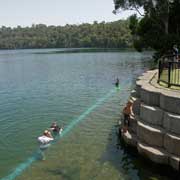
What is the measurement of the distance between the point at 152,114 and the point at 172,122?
3.99ft

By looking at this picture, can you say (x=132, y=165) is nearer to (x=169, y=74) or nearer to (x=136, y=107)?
(x=136, y=107)

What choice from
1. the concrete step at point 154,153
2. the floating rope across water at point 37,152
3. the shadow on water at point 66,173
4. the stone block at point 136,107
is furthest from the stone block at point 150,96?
the floating rope across water at point 37,152

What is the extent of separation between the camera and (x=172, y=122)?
37.0 ft

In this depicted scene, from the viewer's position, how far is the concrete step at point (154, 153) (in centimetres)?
1147

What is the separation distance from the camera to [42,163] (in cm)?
1362

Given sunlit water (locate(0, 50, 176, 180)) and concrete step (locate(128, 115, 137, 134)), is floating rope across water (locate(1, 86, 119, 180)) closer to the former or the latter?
sunlit water (locate(0, 50, 176, 180))

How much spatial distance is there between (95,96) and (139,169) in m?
17.0

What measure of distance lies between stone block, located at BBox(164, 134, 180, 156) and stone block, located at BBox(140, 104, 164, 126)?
2.88ft

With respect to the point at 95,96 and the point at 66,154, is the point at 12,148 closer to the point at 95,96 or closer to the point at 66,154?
the point at 66,154

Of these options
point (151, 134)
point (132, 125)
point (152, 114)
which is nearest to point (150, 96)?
point (152, 114)

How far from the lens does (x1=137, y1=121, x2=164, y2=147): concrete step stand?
1174 centimetres

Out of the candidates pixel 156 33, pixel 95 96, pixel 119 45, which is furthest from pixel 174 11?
pixel 119 45

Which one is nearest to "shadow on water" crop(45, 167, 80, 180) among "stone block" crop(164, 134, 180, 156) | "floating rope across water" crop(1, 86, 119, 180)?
"floating rope across water" crop(1, 86, 119, 180)

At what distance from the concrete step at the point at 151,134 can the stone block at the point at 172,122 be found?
0.37 meters
